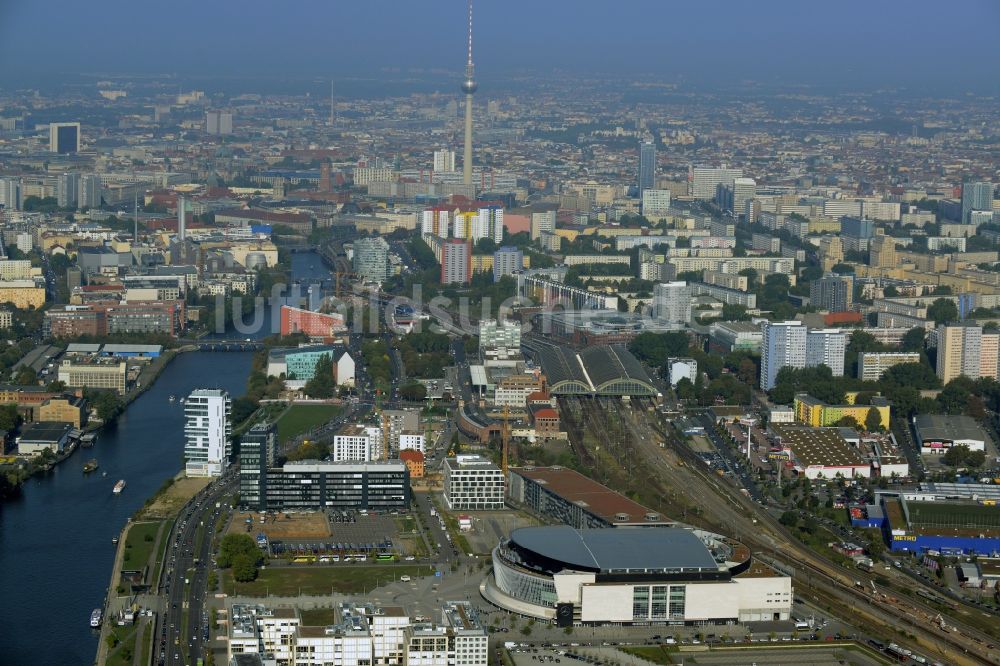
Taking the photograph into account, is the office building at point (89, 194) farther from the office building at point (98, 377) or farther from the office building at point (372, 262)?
the office building at point (98, 377)

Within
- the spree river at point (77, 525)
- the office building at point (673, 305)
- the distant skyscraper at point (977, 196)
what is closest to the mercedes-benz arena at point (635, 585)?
the spree river at point (77, 525)

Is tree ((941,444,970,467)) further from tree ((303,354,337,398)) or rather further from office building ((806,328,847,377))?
tree ((303,354,337,398))

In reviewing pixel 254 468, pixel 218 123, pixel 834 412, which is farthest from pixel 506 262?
pixel 218 123

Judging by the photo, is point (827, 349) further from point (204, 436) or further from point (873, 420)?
point (204, 436)

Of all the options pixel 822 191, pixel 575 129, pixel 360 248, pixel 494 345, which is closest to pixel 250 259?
pixel 360 248

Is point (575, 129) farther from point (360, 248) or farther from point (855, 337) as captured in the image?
point (855, 337)

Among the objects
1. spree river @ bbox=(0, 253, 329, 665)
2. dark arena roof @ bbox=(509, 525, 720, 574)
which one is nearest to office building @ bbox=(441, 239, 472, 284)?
spree river @ bbox=(0, 253, 329, 665)
